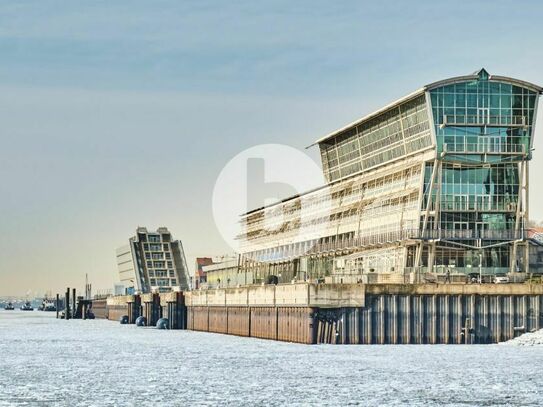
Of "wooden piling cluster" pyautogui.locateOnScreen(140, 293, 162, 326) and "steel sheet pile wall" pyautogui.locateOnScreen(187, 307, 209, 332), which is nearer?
"steel sheet pile wall" pyautogui.locateOnScreen(187, 307, 209, 332)

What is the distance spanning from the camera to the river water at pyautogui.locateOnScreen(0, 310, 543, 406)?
53750 millimetres

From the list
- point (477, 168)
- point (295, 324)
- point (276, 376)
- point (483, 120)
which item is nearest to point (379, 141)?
point (477, 168)

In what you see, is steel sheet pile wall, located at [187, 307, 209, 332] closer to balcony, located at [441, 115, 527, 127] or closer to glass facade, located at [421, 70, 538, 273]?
glass facade, located at [421, 70, 538, 273]

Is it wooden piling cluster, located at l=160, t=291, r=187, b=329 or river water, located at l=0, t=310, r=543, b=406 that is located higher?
wooden piling cluster, located at l=160, t=291, r=187, b=329

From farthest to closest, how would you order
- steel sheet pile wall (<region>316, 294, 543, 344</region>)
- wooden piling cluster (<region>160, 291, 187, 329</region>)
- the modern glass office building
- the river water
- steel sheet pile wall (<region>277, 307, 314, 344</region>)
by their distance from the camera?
wooden piling cluster (<region>160, 291, 187, 329</region>) → the modern glass office building → steel sheet pile wall (<region>277, 307, 314, 344</region>) → steel sheet pile wall (<region>316, 294, 543, 344</region>) → the river water

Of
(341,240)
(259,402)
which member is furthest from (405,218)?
(259,402)

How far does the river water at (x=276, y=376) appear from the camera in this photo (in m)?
53.8

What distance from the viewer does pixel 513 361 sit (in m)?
76.5

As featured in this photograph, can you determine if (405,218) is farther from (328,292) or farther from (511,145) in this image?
(328,292)

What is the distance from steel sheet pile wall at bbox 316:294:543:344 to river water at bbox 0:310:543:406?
1468 mm

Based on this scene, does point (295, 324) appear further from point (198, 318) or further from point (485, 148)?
point (198, 318)

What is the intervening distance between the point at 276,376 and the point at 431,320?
27999mm

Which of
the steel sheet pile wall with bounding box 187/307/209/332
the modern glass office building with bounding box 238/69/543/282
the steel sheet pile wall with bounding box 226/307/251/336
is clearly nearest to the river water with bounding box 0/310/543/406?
the steel sheet pile wall with bounding box 226/307/251/336

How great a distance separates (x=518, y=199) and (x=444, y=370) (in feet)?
212
